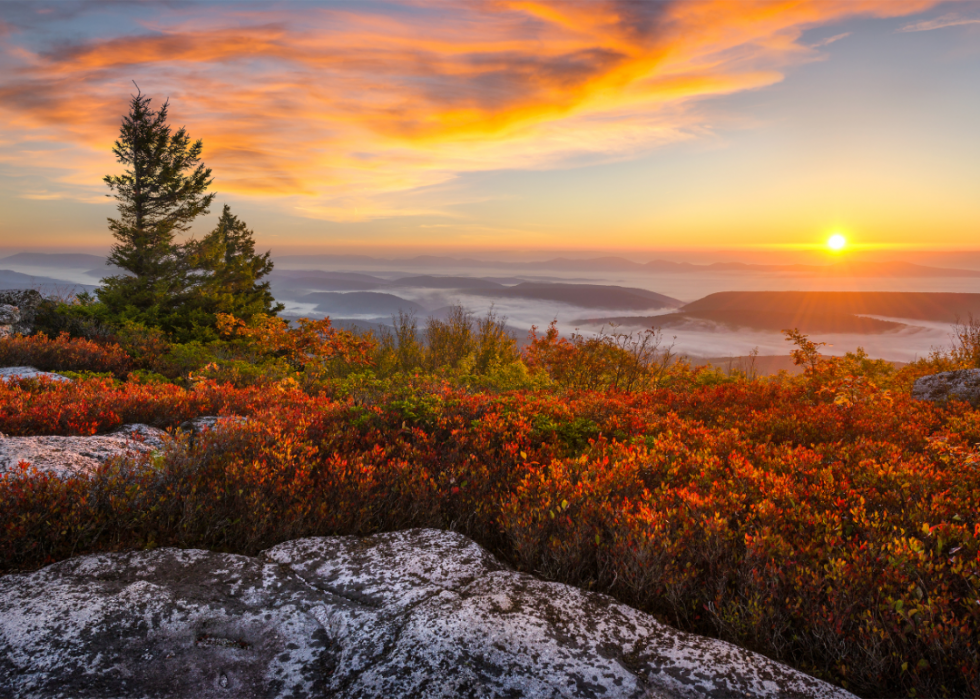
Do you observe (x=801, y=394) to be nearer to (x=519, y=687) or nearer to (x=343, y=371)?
(x=519, y=687)

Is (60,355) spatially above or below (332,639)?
above

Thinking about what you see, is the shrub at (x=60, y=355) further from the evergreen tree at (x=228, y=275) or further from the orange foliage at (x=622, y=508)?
the evergreen tree at (x=228, y=275)

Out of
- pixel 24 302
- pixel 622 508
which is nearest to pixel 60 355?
pixel 24 302

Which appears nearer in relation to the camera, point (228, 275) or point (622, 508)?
point (622, 508)

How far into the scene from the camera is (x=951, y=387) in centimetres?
757

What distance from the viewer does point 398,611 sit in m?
2.69

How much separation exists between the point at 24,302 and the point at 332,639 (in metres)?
16.0

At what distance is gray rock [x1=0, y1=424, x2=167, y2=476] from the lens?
3.85 metres

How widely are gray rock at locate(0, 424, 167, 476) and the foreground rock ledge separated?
4.40 feet

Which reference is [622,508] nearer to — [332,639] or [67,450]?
[332,639]

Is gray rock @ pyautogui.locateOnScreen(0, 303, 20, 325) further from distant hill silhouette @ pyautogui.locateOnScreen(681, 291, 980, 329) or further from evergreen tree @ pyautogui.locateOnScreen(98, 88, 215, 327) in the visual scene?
distant hill silhouette @ pyautogui.locateOnScreen(681, 291, 980, 329)

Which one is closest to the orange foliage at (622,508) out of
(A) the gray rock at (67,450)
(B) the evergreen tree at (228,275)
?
(A) the gray rock at (67,450)

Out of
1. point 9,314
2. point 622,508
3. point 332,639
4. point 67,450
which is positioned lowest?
point 332,639

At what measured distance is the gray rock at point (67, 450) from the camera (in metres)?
3.85
